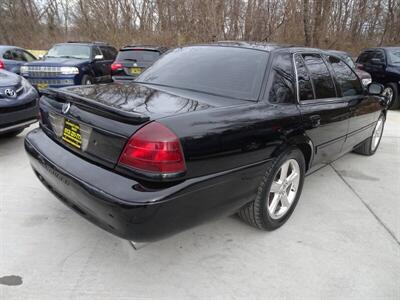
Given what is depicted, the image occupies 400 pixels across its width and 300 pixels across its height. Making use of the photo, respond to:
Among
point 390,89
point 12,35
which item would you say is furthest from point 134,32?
point 390,89

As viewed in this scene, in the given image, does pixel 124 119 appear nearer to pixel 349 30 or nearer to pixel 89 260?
pixel 89 260

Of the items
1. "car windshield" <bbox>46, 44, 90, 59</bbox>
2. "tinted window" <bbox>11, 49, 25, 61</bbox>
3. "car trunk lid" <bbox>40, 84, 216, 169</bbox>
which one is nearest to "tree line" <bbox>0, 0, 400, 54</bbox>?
"car windshield" <bbox>46, 44, 90, 59</bbox>

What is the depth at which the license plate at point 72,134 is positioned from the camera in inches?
90.1

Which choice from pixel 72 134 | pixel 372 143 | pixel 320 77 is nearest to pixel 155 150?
pixel 72 134

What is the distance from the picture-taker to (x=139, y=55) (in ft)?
28.6

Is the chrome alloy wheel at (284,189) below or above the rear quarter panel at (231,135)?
below

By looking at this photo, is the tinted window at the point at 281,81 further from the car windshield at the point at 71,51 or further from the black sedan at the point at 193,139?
the car windshield at the point at 71,51

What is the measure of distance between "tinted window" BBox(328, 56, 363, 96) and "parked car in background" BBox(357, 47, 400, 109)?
20.4 ft

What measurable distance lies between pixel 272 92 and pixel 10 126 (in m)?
3.49

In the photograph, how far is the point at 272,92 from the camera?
106 inches

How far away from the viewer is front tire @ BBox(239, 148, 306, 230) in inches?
104

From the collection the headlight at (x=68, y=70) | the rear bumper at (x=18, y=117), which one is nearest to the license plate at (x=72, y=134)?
the rear bumper at (x=18, y=117)

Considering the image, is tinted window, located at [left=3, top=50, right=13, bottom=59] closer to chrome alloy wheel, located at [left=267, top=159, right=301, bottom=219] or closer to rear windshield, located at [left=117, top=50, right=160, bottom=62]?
rear windshield, located at [left=117, top=50, right=160, bottom=62]

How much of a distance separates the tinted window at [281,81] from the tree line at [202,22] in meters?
14.3
